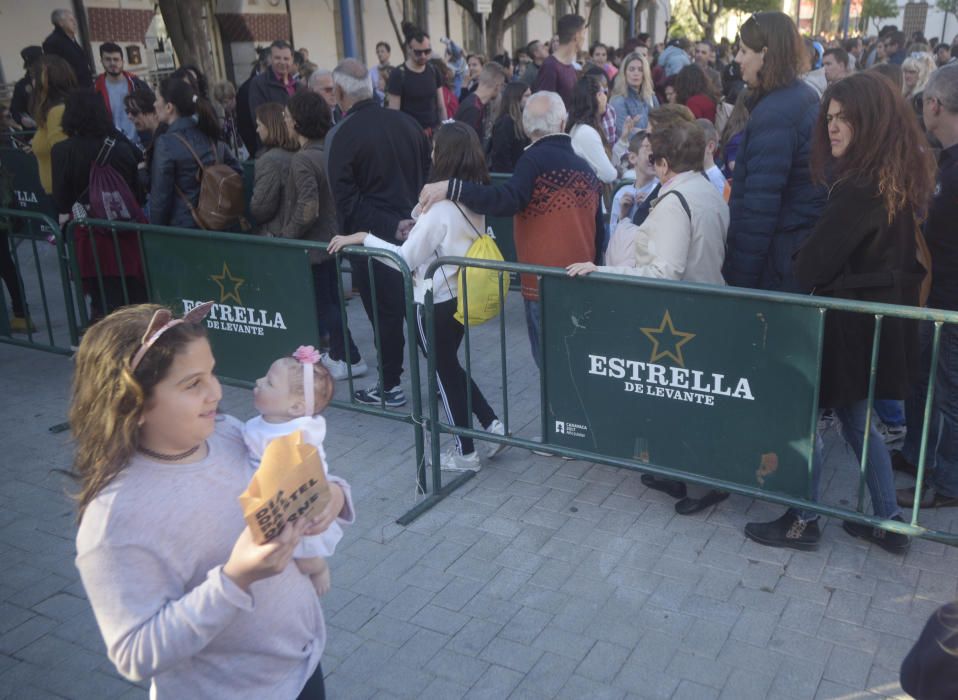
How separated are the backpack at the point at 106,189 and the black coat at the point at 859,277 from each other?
15.1 feet

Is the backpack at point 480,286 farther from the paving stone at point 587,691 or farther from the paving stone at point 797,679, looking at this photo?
the paving stone at point 797,679

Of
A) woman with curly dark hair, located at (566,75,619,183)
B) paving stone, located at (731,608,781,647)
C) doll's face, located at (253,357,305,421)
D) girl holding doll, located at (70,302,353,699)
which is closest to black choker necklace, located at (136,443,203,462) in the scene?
girl holding doll, located at (70,302,353,699)

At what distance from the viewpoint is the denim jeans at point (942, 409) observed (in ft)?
14.0

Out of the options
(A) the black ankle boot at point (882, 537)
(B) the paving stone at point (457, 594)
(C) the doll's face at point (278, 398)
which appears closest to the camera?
(C) the doll's face at point (278, 398)

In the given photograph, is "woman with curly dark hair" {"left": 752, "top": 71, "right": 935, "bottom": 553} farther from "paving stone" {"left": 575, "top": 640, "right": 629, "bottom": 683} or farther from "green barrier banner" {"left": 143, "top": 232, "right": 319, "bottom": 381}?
"green barrier banner" {"left": 143, "top": 232, "right": 319, "bottom": 381}

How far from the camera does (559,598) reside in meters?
3.85

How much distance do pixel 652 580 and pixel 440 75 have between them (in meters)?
9.00

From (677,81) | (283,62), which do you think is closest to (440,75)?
(283,62)

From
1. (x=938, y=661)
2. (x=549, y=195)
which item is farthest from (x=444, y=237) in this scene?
(x=938, y=661)

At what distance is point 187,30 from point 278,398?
12.3 metres

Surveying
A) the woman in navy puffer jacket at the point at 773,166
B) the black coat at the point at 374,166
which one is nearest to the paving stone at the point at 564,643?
the woman in navy puffer jacket at the point at 773,166

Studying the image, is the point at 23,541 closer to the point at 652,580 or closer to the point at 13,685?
the point at 13,685

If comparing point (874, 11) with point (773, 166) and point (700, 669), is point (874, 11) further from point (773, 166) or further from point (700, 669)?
point (700, 669)

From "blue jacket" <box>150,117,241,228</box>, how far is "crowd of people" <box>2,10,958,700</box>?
1 centimetres
